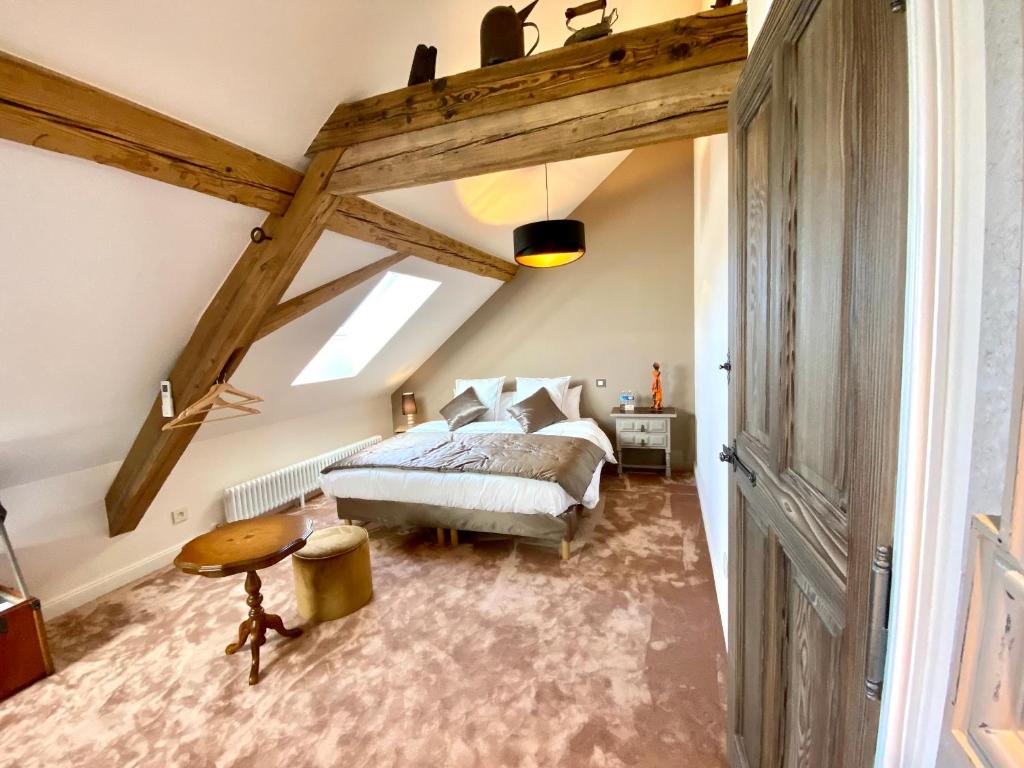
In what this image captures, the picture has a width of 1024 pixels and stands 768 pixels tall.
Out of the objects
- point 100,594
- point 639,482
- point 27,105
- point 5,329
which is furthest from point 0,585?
point 639,482

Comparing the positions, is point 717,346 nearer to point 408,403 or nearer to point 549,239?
point 549,239

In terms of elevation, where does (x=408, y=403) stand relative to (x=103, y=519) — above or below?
above

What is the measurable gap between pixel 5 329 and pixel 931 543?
269cm

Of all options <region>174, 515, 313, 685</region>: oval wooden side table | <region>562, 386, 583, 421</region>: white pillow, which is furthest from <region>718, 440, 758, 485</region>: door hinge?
<region>562, 386, 583, 421</region>: white pillow

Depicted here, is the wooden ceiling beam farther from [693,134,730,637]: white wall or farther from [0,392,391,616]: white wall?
[0,392,391,616]: white wall

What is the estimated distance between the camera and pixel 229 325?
89.0 inches

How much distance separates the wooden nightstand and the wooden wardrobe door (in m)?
3.16

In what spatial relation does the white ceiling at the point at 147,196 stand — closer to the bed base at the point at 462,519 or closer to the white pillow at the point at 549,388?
the bed base at the point at 462,519

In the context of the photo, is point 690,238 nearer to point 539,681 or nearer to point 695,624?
point 695,624

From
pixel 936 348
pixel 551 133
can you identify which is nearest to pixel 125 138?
pixel 551 133

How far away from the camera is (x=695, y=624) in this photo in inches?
88.9

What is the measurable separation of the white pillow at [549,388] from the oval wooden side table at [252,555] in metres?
2.60

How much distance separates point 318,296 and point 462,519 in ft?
5.56

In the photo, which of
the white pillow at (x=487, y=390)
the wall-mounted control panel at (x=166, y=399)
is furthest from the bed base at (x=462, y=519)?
the white pillow at (x=487, y=390)
